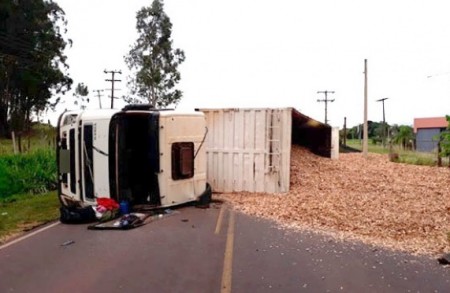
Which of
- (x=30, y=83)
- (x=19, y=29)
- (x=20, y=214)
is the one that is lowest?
(x=20, y=214)

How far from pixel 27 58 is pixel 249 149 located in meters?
31.5

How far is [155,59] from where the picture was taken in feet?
129

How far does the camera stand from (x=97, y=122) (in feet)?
30.6

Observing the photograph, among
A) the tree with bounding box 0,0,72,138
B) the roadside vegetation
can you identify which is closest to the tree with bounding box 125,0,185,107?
the tree with bounding box 0,0,72,138

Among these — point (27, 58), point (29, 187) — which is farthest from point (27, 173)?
point (27, 58)

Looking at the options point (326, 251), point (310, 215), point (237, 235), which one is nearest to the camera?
point (326, 251)

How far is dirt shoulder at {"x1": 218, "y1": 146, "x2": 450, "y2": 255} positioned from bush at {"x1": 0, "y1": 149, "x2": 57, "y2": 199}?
6.51 metres

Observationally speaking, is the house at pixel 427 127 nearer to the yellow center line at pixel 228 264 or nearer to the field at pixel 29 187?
the field at pixel 29 187

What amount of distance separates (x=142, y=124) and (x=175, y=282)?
222 inches

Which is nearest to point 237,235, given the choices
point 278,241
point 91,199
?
point 278,241

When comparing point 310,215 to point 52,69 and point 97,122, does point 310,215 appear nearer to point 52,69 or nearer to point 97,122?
point 97,122

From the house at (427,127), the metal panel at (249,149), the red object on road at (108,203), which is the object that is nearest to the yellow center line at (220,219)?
the metal panel at (249,149)

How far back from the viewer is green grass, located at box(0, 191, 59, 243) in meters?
8.50

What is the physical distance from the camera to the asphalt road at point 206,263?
16.1 ft
